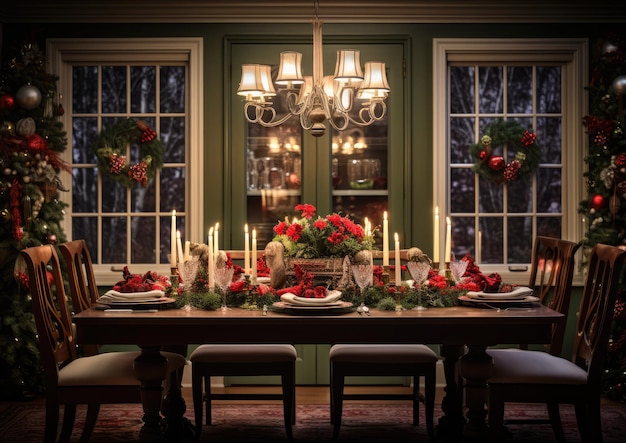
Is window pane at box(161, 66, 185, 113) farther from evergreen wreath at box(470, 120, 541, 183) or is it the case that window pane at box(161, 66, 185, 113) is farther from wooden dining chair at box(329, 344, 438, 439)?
wooden dining chair at box(329, 344, 438, 439)

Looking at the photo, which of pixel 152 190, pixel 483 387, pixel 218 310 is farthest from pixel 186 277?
pixel 152 190

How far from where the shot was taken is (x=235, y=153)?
5.56 meters

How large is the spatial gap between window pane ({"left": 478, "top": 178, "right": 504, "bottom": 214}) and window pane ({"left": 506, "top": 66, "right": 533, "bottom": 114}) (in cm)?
51

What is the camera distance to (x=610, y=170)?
16.9ft

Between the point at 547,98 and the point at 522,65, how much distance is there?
0.28 meters

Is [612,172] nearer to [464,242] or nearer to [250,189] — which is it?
[464,242]

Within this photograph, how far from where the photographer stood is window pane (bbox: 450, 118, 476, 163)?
224 inches

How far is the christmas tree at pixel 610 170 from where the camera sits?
5129 millimetres

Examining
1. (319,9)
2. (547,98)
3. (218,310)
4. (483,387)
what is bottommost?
(483,387)

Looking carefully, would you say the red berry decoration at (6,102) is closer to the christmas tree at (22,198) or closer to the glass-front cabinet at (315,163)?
the christmas tree at (22,198)

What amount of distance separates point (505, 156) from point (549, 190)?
367mm

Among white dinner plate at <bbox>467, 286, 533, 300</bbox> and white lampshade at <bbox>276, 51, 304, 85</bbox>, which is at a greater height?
white lampshade at <bbox>276, 51, 304, 85</bbox>

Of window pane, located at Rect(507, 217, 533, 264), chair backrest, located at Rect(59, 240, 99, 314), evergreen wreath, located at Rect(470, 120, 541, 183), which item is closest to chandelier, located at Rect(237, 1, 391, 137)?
chair backrest, located at Rect(59, 240, 99, 314)

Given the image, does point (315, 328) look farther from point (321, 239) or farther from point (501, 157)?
point (501, 157)
